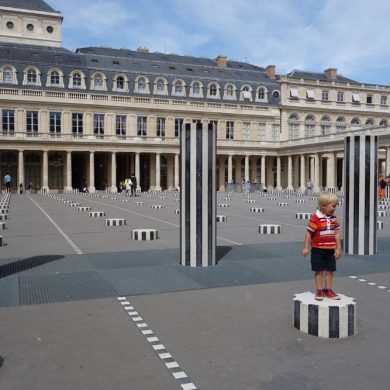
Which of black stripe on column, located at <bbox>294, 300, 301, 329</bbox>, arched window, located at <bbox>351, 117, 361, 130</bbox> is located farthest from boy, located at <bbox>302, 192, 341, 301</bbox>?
arched window, located at <bbox>351, 117, 361, 130</bbox>

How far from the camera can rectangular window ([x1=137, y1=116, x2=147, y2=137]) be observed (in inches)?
2375

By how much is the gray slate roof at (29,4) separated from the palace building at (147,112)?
23cm

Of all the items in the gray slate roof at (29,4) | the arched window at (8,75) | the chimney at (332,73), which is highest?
the gray slate roof at (29,4)

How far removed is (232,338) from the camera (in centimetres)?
566

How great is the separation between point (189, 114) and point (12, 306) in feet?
185

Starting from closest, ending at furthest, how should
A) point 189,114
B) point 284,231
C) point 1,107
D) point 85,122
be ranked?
1. point 284,231
2. point 1,107
3. point 85,122
4. point 189,114

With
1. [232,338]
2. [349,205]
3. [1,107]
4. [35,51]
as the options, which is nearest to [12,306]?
[232,338]

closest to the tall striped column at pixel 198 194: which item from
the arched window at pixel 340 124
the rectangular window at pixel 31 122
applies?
the rectangular window at pixel 31 122

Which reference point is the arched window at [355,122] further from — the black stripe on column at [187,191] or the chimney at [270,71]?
the black stripe on column at [187,191]

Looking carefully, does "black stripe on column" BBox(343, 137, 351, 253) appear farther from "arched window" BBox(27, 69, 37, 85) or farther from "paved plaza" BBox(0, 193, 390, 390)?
"arched window" BBox(27, 69, 37, 85)

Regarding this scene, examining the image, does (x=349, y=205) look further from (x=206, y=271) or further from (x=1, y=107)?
(x=1, y=107)

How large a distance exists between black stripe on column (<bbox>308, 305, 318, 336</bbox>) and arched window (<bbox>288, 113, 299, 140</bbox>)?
6352 centimetres

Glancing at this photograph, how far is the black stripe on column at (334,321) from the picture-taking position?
5645 mm

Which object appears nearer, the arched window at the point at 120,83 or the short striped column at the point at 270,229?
the short striped column at the point at 270,229
